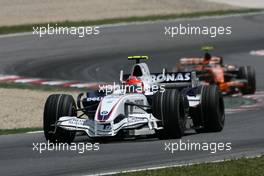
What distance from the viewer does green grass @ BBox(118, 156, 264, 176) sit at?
41.1 ft

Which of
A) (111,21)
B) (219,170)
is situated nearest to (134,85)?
(219,170)

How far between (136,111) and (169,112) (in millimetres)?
873

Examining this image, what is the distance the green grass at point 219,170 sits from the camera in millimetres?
12523

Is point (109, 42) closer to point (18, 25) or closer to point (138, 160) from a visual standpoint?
point (18, 25)

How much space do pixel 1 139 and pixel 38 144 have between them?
1.57 meters
